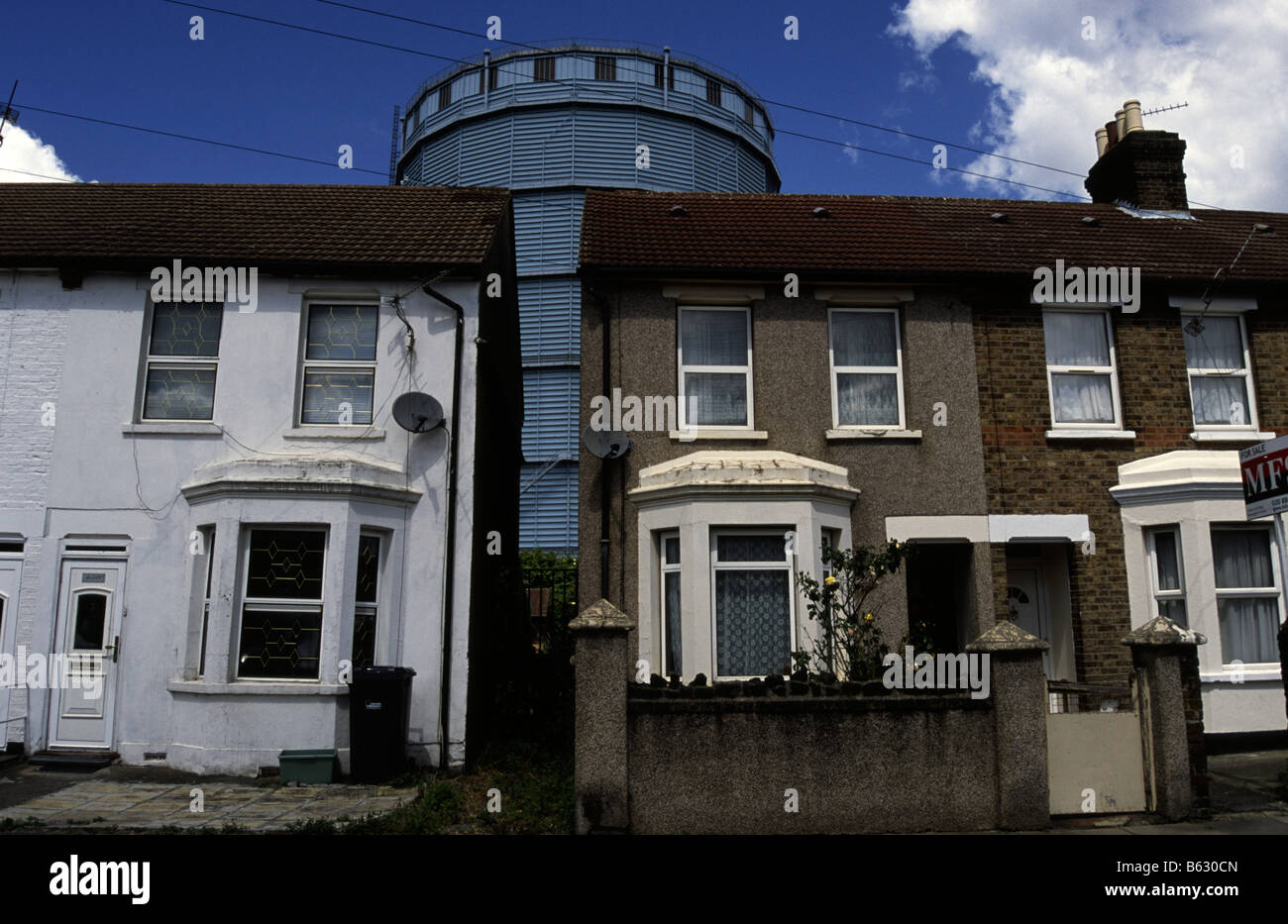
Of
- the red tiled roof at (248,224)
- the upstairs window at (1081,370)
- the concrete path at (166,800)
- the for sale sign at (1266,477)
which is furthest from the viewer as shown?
the upstairs window at (1081,370)

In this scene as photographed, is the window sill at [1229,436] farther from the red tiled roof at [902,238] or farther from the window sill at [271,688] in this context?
the window sill at [271,688]

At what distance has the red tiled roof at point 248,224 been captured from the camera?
1089 cm

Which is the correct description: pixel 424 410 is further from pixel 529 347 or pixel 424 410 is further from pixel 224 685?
pixel 529 347

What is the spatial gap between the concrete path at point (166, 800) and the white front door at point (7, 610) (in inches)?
33.1

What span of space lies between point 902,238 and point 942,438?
3.13 m

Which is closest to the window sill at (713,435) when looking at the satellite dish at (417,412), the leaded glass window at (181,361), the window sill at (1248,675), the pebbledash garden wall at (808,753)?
the satellite dish at (417,412)

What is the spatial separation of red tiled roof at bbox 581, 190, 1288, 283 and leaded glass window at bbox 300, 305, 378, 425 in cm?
288

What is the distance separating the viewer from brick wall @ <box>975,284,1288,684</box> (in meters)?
11.0

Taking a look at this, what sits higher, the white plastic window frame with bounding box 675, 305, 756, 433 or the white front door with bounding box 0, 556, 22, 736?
the white plastic window frame with bounding box 675, 305, 756, 433

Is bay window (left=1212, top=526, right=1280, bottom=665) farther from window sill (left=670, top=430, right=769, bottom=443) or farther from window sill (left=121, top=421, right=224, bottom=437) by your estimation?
window sill (left=121, top=421, right=224, bottom=437)

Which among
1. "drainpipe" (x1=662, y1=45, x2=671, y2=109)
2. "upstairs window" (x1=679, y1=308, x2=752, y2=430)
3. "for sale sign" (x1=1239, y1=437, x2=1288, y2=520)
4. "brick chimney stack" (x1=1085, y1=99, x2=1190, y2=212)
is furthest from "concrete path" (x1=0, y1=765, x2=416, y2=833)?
"drainpipe" (x1=662, y1=45, x2=671, y2=109)

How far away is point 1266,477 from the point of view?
7.32m
